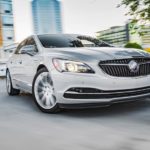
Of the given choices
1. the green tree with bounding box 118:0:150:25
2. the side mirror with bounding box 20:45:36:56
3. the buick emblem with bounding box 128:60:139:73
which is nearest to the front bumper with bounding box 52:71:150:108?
the buick emblem with bounding box 128:60:139:73

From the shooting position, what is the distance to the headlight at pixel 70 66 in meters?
5.57

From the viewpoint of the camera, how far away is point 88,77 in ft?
18.1

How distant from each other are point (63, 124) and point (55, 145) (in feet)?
3.87

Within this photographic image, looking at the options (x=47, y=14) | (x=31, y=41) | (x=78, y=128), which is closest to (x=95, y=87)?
(x=78, y=128)

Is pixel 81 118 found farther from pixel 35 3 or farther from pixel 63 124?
pixel 35 3

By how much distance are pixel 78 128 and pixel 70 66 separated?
1130mm

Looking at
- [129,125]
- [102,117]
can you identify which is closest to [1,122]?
[102,117]

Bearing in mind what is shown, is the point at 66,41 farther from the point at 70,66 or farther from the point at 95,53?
the point at 70,66

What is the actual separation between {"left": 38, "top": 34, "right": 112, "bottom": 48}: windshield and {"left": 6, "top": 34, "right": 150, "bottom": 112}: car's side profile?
1.31 feet

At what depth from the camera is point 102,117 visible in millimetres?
5566

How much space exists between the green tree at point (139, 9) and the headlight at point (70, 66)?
7096 mm

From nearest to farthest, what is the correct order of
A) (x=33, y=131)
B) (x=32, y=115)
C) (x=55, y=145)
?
(x=55, y=145) < (x=33, y=131) < (x=32, y=115)

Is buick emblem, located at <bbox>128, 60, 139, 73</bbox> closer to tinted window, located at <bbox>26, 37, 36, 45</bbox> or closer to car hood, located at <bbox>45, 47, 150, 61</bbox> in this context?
car hood, located at <bbox>45, 47, 150, 61</bbox>

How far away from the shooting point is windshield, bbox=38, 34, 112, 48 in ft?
22.6
